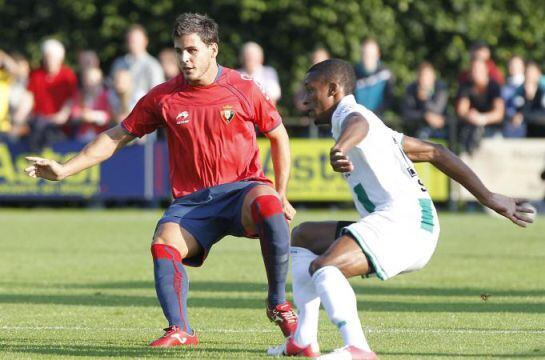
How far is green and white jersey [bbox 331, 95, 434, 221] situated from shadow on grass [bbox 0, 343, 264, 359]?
117cm

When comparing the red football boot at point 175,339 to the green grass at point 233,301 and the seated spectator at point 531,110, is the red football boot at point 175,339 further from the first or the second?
the seated spectator at point 531,110

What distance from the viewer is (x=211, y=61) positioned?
29.1 ft

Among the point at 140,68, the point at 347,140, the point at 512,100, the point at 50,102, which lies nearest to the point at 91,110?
the point at 50,102

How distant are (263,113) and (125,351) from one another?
175 cm

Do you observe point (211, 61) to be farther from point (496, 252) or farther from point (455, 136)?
point (455, 136)

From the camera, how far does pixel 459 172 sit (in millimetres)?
7922

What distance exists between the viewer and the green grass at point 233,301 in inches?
334

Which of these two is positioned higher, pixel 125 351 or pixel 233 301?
pixel 125 351

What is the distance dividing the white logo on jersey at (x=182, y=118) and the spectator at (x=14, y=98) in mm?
14245

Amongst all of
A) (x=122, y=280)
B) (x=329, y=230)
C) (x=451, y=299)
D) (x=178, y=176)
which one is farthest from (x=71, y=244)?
(x=329, y=230)

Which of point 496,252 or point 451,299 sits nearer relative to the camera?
point 451,299

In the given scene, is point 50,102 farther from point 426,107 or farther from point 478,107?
point 478,107

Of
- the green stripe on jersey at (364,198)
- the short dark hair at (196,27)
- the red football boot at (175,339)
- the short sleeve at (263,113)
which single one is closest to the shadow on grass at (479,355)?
the green stripe on jersey at (364,198)

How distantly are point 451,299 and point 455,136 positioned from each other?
1085 cm
